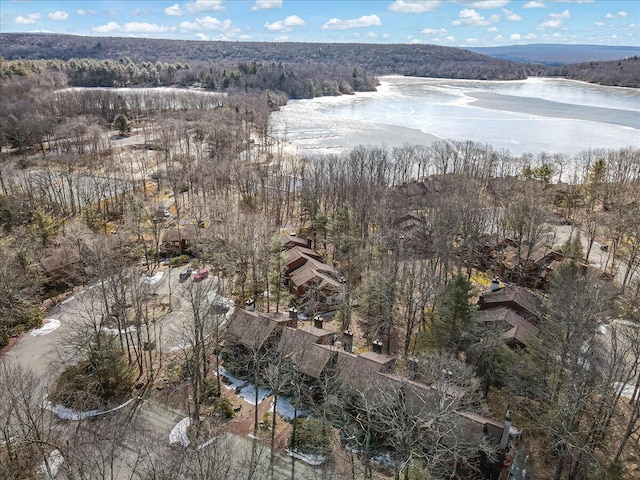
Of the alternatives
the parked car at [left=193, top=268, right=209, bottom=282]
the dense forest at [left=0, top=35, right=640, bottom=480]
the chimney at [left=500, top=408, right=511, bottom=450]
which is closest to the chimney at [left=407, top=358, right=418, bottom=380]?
the dense forest at [left=0, top=35, right=640, bottom=480]

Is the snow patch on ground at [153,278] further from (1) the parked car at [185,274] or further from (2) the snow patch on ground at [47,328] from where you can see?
(2) the snow patch on ground at [47,328]

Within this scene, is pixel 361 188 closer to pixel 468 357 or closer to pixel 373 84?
pixel 468 357

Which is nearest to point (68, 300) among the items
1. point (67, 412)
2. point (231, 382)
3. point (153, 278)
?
point (153, 278)

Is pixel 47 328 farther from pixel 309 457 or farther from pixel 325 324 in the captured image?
pixel 309 457

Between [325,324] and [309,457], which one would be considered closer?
[309,457]

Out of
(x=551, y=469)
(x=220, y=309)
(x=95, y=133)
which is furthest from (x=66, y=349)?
(x=95, y=133)

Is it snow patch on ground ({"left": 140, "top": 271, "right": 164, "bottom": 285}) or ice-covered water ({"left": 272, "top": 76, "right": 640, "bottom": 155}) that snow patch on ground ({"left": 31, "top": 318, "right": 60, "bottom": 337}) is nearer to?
snow patch on ground ({"left": 140, "top": 271, "right": 164, "bottom": 285})

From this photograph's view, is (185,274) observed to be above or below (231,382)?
above
